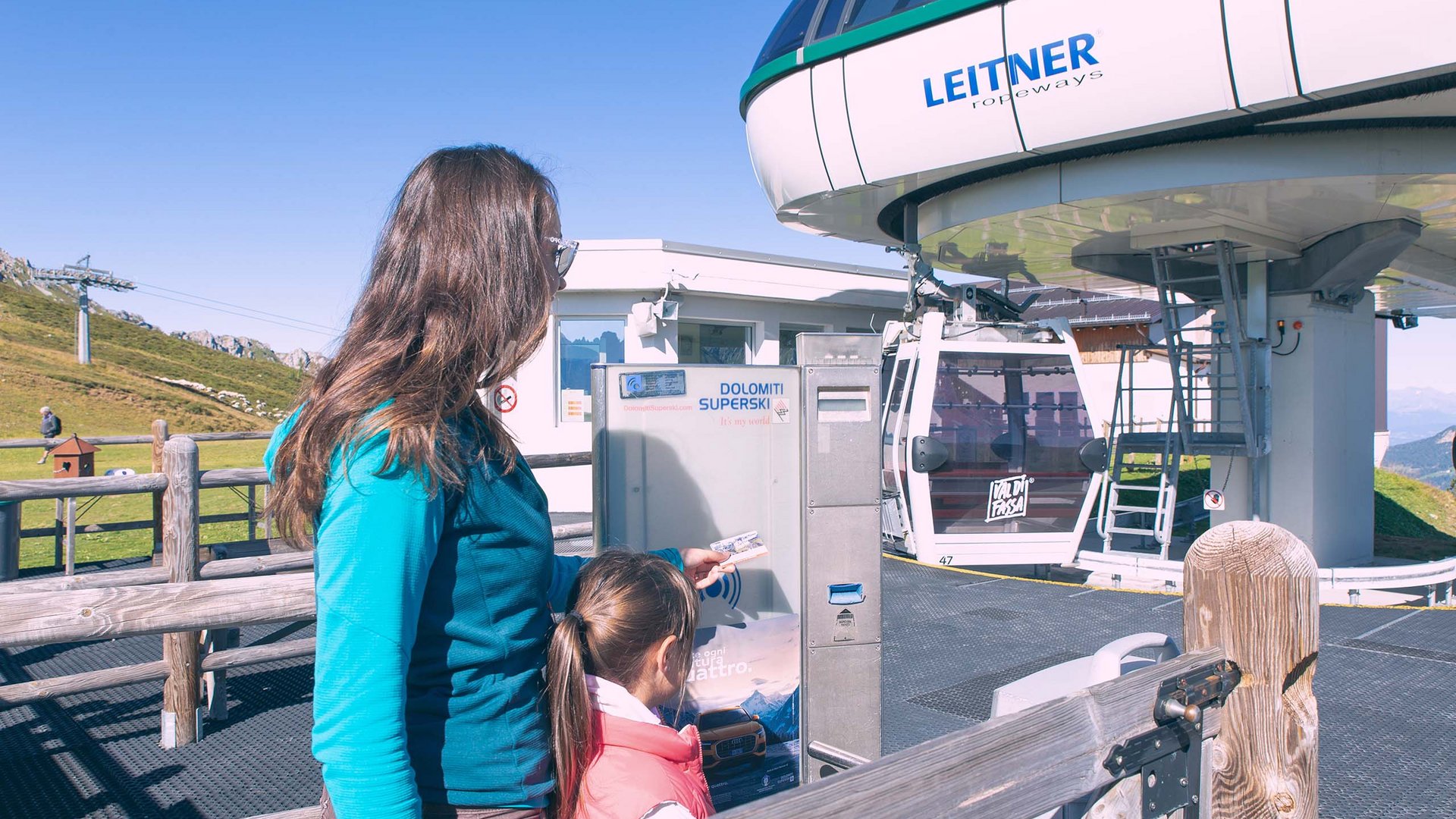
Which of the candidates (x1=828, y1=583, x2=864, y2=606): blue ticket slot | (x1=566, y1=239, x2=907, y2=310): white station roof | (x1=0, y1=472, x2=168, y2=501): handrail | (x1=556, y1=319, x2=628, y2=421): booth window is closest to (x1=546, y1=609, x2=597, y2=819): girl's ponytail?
(x1=828, y1=583, x2=864, y2=606): blue ticket slot

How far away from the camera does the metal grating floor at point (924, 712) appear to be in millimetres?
4059

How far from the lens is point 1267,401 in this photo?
9000 mm

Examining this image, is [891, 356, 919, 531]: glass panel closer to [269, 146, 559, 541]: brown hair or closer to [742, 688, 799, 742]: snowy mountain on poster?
[742, 688, 799, 742]: snowy mountain on poster

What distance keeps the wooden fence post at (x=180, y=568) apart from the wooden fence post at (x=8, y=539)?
4156mm

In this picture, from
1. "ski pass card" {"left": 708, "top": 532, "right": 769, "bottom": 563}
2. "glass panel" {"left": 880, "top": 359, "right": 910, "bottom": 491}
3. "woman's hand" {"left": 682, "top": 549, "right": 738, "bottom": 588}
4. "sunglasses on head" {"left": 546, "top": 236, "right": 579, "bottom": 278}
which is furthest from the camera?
"glass panel" {"left": 880, "top": 359, "right": 910, "bottom": 491}

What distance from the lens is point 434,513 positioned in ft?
4.33

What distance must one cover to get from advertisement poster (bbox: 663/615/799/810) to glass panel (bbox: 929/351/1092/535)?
230 inches

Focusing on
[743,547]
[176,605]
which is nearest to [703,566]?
[743,547]

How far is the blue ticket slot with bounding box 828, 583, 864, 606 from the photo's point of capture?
10.3 feet

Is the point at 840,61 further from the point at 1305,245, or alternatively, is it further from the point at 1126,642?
the point at 1126,642

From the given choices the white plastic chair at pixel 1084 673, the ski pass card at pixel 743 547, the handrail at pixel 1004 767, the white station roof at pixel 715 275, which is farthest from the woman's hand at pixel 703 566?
the white station roof at pixel 715 275

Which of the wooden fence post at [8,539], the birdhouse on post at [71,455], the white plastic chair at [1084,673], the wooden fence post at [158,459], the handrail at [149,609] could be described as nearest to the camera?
the handrail at [149,609]

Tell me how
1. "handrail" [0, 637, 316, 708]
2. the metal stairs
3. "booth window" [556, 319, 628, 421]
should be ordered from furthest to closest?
"booth window" [556, 319, 628, 421], the metal stairs, "handrail" [0, 637, 316, 708]

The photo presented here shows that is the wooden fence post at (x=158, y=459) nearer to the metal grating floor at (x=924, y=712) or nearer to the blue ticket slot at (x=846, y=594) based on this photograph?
the metal grating floor at (x=924, y=712)
